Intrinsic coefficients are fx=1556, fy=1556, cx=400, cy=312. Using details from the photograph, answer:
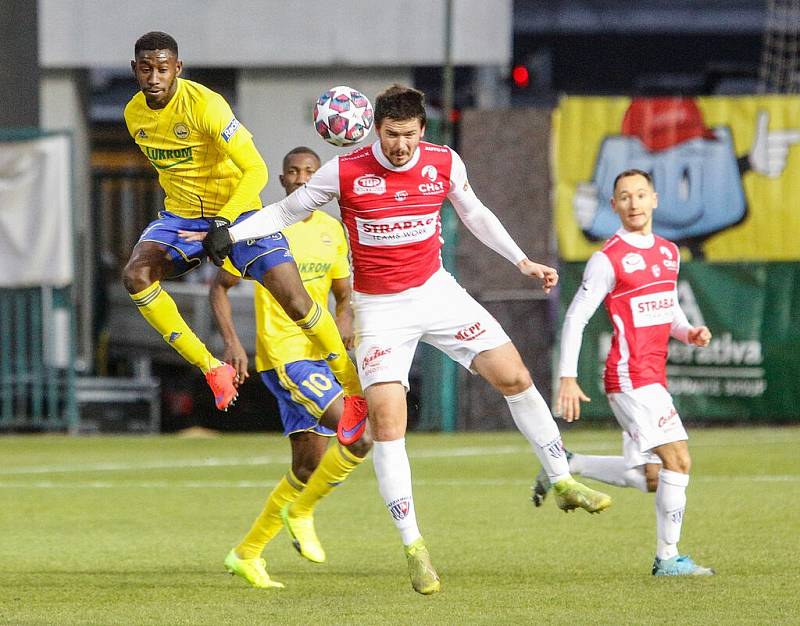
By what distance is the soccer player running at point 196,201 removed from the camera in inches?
316

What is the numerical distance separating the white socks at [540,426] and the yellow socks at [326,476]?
→ 38.4 inches

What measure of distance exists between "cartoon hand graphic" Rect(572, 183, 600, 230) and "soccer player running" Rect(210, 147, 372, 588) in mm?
7804

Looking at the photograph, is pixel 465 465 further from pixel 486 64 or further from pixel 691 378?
pixel 486 64

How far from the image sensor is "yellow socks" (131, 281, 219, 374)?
8352 mm

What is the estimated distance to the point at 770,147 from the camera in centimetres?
1673

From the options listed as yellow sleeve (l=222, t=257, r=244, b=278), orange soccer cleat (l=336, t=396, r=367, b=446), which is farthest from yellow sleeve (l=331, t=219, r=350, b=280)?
orange soccer cleat (l=336, t=396, r=367, b=446)

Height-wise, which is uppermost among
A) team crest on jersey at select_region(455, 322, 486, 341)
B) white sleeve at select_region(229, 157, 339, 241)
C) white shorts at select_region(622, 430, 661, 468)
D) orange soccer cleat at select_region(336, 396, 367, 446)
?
white sleeve at select_region(229, 157, 339, 241)

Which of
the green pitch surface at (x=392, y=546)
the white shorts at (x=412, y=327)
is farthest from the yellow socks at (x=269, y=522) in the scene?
the white shorts at (x=412, y=327)

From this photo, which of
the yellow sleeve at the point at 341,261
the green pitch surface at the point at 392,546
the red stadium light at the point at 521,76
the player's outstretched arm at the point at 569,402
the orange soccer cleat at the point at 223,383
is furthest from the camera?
the red stadium light at the point at 521,76

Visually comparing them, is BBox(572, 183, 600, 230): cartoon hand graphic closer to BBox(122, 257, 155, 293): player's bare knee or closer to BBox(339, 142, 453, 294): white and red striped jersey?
BBox(122, 257, 155, 293): player's bare knee

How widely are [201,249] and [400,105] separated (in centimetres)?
172

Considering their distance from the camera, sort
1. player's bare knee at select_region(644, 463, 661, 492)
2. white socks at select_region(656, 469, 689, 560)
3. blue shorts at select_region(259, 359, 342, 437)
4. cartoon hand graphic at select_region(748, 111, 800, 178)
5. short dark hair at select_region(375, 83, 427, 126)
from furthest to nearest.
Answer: cartoon hand graphic at select_region(748, 111, 800, 178), blue shorts at select_region(259, 359, 342, 437), player's bare knee at select_region(644, 463, 661, 492), white socks at select_region(656, 469, 689, 560), short dark hair at select_region(375, 83, 427, 126)

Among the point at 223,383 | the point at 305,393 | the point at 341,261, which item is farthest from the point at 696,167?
the point at 223,383

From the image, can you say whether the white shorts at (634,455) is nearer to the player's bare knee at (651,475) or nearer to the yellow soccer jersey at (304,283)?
the player's bare knee at (651,475)
